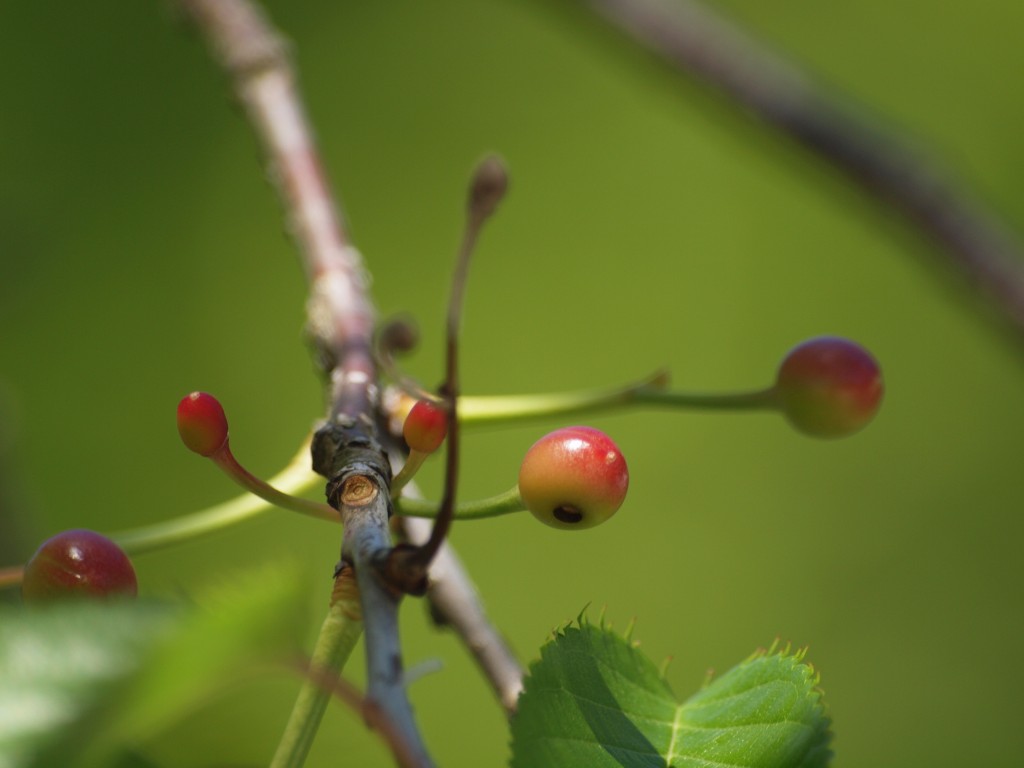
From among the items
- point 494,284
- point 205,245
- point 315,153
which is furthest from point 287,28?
point 315,153

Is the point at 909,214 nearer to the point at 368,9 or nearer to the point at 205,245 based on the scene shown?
the point at 205,245

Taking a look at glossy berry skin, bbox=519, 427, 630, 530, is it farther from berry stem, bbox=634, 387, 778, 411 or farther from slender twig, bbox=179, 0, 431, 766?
berry stem, bbox=634, 387, 778, 411

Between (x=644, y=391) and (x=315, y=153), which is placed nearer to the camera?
(x=644, y=391)

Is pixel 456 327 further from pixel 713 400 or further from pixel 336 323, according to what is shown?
pixel 336 323

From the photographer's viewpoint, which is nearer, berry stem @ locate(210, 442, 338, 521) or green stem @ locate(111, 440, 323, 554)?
berry stem @ locate(210, 442, 338, 521)

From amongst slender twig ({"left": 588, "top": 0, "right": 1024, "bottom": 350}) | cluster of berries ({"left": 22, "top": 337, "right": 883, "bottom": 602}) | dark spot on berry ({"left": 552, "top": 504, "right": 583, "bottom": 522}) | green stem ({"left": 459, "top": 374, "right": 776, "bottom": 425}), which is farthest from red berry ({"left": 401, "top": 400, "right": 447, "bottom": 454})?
slender twig ({"left": 588, "top": 0, "right": 1024, "bottom": 350})

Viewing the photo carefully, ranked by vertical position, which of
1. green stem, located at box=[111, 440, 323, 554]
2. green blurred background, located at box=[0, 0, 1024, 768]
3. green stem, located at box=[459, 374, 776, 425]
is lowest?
green stem, located at box=[111, 440, 323, 554]

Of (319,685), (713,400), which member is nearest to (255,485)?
(319,685)
